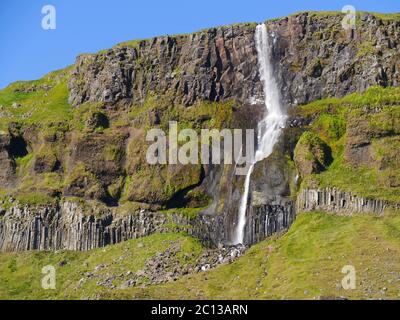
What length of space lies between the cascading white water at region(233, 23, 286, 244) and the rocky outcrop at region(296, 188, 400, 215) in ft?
35.9

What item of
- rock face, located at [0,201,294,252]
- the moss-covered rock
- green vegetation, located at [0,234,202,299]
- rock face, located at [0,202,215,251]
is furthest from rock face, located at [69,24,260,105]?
green vegetation, located at [0,234,202,299]

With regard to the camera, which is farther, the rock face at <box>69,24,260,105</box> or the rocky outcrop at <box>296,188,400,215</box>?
the rock face at <box>69,24,260,105</box>

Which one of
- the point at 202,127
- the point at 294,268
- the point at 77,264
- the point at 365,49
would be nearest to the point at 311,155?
the point at 202,127

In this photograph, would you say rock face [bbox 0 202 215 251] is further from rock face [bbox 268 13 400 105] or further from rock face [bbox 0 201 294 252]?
rock face [bbox 268 13 400 105]

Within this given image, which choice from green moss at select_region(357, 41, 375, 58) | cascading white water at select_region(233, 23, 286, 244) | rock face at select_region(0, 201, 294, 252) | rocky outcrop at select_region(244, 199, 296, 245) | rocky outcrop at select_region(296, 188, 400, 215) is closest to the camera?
rocky outcrop at select_region(296, 188, 400, 215)

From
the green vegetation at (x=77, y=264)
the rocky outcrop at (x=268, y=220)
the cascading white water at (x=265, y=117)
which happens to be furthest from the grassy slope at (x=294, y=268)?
the cascading white water at (x=265, y=117)

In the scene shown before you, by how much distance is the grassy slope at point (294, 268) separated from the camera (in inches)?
4500

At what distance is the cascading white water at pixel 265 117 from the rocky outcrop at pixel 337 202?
11.0 m

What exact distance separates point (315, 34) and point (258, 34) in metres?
11.6

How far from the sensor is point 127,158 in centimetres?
16862

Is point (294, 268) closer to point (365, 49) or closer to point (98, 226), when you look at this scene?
point (98, 226)

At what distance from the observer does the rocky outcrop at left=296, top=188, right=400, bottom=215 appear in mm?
135625
